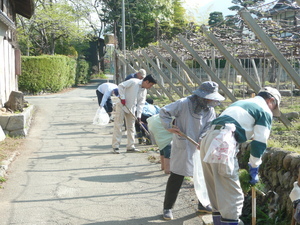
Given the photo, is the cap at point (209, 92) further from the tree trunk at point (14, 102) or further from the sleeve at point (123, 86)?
the tree trunk at point (14, 102)

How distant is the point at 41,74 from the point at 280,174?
22.7m

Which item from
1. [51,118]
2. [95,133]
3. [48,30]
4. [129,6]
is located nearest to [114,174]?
[95,133]

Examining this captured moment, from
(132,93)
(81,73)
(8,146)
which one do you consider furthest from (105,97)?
(81,73)

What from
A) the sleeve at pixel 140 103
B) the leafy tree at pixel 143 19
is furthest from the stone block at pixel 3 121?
the leafy tree at pixel 143 19

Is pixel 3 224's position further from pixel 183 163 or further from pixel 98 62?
pixel 98 62

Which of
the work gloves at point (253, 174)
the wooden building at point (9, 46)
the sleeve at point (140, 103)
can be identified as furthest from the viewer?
the wooden building at point (9, 46)

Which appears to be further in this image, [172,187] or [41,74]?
[41,74]

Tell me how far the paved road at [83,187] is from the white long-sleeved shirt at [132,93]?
3.81 ft

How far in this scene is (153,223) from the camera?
17.7 feet

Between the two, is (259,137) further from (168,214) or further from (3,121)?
(3,121)

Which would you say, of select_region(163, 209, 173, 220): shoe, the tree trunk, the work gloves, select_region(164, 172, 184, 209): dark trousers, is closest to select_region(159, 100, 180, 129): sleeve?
select_region(164, 172, 184, 209): dark trousers

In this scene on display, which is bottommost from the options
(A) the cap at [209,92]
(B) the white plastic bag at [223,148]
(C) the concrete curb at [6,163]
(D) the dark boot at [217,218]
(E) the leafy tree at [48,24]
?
(C) the concrete curb at [6,163]

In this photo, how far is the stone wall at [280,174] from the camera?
4934 millimetres

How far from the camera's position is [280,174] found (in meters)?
5.25
